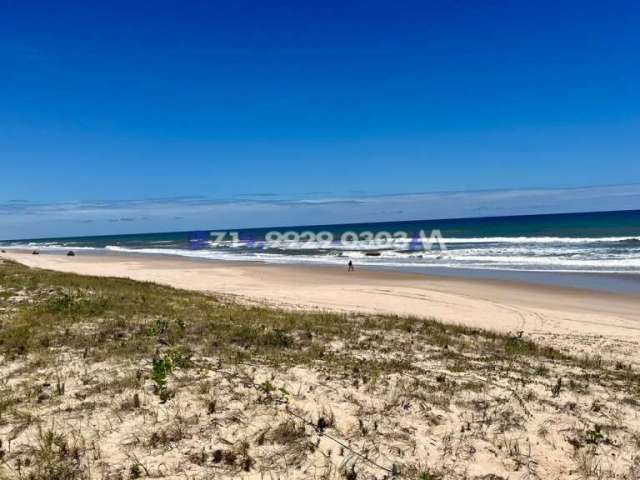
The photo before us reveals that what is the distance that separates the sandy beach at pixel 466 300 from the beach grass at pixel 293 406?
458 cm

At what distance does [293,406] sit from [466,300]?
15.2m

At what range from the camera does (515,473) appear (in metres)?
4.05

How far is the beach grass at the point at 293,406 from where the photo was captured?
405cm

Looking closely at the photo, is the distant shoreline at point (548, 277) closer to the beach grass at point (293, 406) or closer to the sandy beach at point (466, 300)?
the sandy beach at point (466, 300)

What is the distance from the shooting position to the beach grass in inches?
159

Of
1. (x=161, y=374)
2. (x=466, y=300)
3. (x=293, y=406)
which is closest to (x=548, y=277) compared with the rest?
(x=466, y=300)

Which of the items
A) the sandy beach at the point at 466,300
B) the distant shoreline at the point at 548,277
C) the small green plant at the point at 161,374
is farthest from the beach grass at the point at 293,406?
the distant shoreline at the point at 548,277

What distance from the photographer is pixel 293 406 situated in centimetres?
501

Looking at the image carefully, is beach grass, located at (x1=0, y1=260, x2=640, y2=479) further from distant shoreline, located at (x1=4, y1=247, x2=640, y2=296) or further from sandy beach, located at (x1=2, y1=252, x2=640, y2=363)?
distant shoreline, located at (x1=4, y1=247, x2=640, y2=296)

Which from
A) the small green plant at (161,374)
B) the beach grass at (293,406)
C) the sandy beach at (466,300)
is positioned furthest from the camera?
the sandy beach at (466,300)

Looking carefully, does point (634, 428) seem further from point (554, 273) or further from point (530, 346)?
point (554, 273)

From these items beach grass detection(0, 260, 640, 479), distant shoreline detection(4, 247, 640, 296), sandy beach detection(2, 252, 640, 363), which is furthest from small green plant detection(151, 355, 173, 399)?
distant shoreline detection(4, 247, 640, 296)

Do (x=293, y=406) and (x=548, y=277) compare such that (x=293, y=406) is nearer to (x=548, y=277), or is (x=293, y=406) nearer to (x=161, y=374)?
(x=161, y=374)

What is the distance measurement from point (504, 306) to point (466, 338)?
880 centimetres
